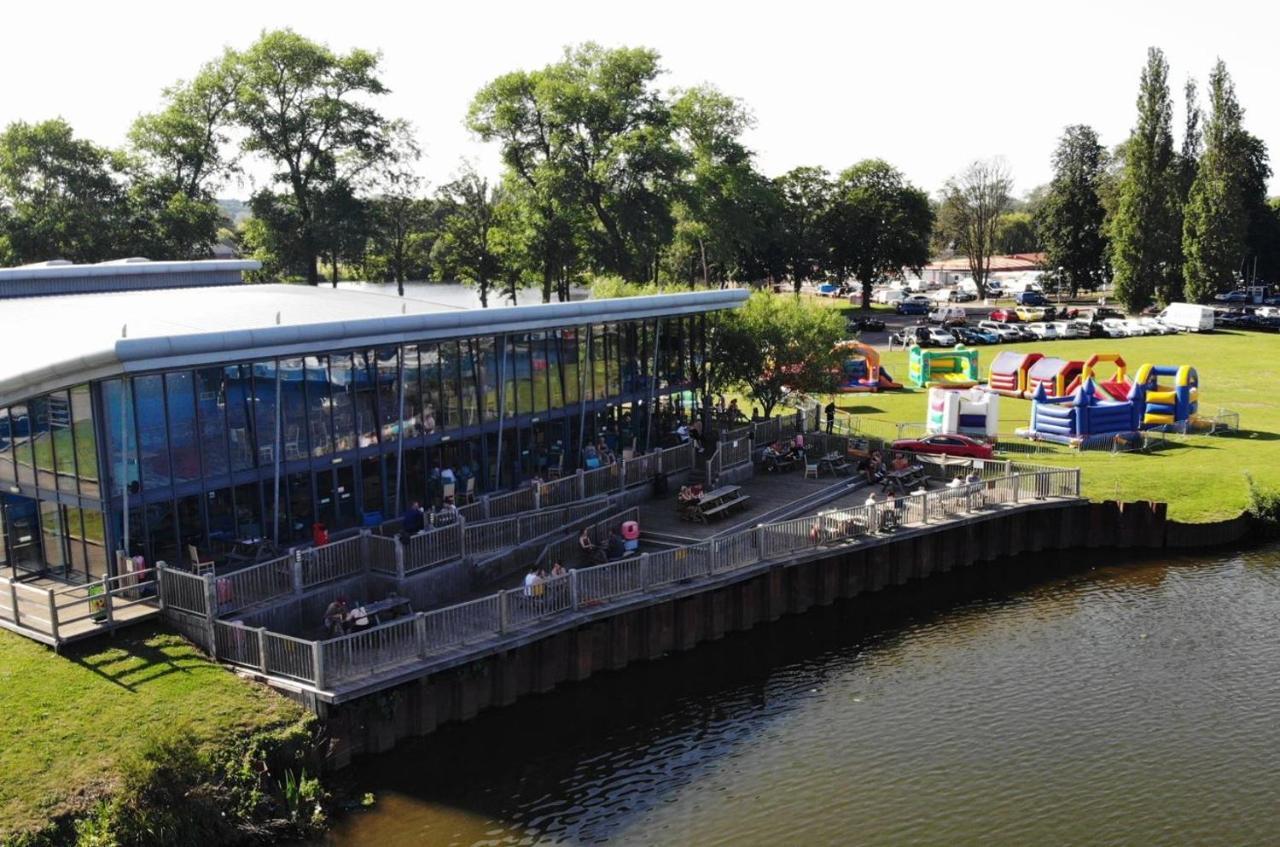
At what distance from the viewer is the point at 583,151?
70438mm

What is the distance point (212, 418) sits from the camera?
93.3ft

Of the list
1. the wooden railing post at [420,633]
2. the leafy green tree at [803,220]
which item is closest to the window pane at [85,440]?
the wooden railing post at [420,633]

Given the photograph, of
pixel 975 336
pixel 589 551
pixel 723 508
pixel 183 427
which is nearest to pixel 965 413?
pixel 723 508

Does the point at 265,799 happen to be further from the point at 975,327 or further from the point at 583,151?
the point at 975,327

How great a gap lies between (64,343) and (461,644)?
13.2 metres

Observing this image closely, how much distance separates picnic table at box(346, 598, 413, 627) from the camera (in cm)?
2578

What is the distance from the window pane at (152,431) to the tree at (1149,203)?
94.0 metres

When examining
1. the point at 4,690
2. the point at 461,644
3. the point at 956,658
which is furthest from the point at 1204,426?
the point at 4,690

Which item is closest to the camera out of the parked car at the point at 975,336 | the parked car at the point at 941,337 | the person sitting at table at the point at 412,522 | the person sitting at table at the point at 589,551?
the person sitting at table at the point at 412,522

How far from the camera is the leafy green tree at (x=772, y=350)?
1892 inches

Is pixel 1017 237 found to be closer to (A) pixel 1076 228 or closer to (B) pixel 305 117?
(A) pixel 1076 228

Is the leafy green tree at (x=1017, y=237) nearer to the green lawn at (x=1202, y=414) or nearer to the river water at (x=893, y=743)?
the green lawn at (x=1202, y=414)

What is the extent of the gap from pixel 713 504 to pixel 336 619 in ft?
46.2

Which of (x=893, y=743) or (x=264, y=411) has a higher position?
(x=264, y=411)
